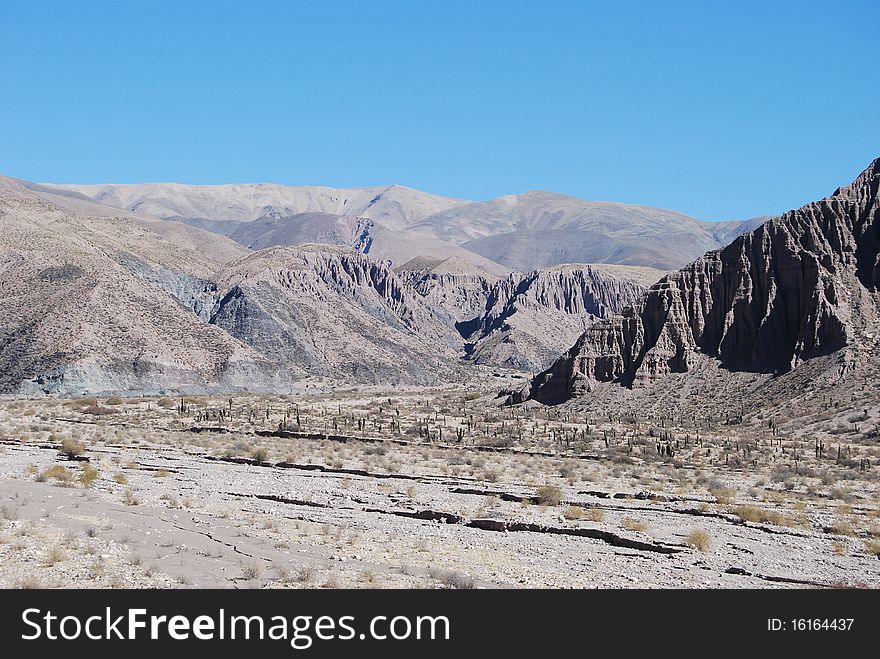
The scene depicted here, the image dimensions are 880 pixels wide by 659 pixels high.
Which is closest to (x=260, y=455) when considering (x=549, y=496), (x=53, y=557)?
(x=549, y=496)

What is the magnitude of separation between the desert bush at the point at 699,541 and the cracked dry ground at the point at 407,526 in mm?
69

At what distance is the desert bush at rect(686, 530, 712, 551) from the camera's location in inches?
844

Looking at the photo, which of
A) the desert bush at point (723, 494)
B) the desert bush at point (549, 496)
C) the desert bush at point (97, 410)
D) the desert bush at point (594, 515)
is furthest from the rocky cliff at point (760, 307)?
the desert bush at point (594, 515)

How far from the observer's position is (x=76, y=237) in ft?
440

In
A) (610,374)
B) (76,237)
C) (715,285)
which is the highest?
(76,237)

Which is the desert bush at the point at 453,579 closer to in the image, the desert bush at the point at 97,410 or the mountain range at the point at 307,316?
the mountain range at the point at 307,316

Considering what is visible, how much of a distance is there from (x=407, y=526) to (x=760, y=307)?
6206 cm

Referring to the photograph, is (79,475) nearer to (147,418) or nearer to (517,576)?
(517,576)

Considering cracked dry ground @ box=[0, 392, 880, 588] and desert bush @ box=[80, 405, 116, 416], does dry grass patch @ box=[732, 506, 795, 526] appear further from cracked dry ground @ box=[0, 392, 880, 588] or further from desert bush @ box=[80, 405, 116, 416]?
desert bush @ box=[80, 405, 116, 416]

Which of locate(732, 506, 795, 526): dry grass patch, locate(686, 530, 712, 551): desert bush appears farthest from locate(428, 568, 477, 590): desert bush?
locate(732, 506, 795, 526): dry grass patch

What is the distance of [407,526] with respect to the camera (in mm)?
24281
